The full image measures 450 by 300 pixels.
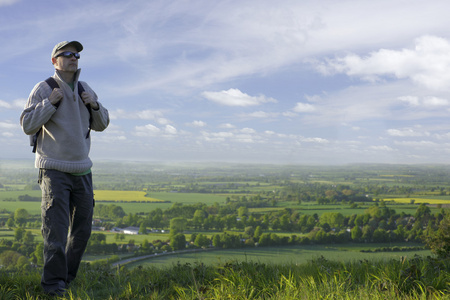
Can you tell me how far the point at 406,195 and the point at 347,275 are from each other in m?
47.6

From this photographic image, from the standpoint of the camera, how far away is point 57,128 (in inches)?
144

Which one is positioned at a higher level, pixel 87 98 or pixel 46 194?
pixel 87 98

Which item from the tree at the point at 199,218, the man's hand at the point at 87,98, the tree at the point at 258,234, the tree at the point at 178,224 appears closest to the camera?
the man's hand at the point at 87,98

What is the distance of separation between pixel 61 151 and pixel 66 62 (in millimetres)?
898

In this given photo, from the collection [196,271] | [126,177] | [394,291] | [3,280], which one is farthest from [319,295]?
[126,177]

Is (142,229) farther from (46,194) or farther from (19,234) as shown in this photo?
(46,194)

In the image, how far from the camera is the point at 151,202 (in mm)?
40438

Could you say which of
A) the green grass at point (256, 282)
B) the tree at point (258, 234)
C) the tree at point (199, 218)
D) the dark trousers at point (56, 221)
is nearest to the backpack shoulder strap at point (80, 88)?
the dark trousers at point (56, 221)

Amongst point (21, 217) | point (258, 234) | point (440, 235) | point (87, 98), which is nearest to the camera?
point (87, 98)

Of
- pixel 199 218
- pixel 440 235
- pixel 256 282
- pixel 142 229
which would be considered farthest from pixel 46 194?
pixel 199 218

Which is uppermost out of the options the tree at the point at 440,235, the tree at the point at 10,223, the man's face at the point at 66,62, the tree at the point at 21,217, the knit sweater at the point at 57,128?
the man's face at the point at 66,62

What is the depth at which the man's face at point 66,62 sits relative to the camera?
12.2ft

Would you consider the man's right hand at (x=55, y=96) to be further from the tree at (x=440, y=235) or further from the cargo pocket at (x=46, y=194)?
the tree at (x=440, y=235)

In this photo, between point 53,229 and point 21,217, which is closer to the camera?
point 53,229
